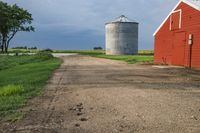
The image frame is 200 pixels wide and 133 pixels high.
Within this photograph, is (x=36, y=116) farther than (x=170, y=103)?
No

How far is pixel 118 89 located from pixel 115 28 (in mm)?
44380

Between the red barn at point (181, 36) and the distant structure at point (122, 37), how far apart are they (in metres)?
25.1

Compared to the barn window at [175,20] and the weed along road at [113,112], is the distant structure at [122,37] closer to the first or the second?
the barn window at [175,20]

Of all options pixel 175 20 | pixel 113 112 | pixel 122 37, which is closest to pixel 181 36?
pixel 175 20

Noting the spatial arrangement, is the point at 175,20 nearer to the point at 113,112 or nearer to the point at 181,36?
the point at 181,36

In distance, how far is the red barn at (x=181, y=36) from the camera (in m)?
22.6

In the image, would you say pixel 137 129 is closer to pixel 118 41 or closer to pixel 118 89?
pixel 118 89

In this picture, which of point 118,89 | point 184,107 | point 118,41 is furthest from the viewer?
point 118,41

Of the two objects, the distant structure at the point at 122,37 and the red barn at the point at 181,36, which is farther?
the distant structure at the point at 122,37

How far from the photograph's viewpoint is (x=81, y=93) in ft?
35.4

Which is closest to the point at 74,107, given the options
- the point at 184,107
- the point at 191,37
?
the point at 184,107

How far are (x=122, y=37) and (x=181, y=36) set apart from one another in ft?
98.7

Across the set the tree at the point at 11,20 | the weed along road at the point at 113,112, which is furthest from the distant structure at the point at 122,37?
the weed along road at the point at 113,112

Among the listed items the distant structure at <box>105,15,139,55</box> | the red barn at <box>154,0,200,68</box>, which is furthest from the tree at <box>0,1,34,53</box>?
the red barn at <box>154,0,200,68</box>
